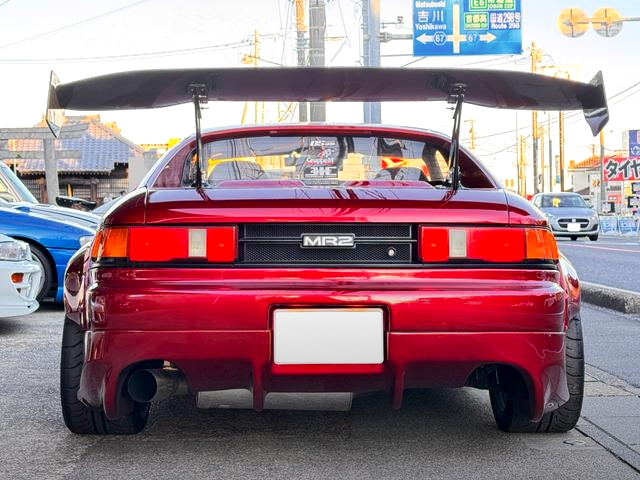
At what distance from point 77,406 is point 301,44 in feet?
82.5

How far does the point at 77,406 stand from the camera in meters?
3.77

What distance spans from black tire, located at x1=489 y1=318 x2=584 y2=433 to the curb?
498 centimetres

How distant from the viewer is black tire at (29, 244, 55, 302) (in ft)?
27.5

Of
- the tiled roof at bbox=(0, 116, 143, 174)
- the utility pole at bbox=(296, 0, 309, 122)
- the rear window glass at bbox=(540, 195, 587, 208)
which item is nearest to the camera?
the utility pole at bbox=(296, 0, 309, 122)

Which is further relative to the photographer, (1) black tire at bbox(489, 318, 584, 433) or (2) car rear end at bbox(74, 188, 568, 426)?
(1) black tire at bbox(489, 318, 584, 433)

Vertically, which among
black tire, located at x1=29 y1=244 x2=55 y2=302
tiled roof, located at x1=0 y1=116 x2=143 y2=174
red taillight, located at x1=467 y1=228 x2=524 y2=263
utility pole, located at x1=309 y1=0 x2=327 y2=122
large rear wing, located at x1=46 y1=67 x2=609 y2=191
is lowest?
black tire, located at x1=29 y1=244 x2=55 y2=302

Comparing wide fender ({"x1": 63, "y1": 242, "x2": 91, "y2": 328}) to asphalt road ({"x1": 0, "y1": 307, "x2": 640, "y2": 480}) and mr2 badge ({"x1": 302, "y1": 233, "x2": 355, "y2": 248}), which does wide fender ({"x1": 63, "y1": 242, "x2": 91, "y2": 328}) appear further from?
mr2 badge ({"x1": 302, "y1": 233, "x2": 355, "y2": 248})

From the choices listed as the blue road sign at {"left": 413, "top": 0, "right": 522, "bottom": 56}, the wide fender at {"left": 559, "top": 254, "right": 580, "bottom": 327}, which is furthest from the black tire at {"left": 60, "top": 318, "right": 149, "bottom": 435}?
the blue road sign at {"left": 413, "top": 0, "right": 522, "bottom": 56}

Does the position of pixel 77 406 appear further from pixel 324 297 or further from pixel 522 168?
pixel 522 168

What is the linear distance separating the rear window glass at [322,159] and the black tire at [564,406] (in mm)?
948

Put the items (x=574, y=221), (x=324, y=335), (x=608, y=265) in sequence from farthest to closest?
(x=574, y=221), (x=608, y=265), (x=324, y=335)

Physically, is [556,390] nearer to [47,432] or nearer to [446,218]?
[446,218]

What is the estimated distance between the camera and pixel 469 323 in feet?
10.8

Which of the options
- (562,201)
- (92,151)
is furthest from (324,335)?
(92,151)
